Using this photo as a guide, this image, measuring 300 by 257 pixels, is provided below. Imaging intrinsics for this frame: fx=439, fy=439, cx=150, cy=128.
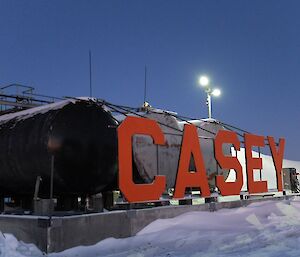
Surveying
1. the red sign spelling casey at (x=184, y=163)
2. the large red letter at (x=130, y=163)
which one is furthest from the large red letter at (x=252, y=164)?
the large red letter at (x=130, y=163)

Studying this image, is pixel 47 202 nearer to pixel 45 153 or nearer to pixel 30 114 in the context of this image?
pixel 45 153

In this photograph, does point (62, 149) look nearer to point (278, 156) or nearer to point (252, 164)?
point (252, 164)

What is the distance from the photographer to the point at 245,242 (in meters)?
10.3

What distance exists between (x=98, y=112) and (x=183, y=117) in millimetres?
4849

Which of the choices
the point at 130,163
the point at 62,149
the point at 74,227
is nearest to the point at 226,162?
the point at 130,163

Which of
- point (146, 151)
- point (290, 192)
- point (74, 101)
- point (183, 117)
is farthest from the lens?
point (290, 192)

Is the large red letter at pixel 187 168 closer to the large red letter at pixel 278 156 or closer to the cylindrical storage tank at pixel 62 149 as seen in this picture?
the cylindrical storage tank at pixel 62 149

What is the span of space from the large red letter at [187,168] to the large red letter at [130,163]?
41.1 inches

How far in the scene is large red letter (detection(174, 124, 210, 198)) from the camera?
1443 centimetres

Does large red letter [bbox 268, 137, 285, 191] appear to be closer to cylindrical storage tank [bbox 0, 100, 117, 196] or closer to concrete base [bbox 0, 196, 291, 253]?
concrete base [bbox 0, 196, 291, 253]

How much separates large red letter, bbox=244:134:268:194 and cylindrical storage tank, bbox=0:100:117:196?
26.0 feet

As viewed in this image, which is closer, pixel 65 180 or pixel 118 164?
pixel 65 180

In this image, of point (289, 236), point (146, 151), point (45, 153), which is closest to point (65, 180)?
point (45, 153)

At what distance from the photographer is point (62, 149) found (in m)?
11.2
